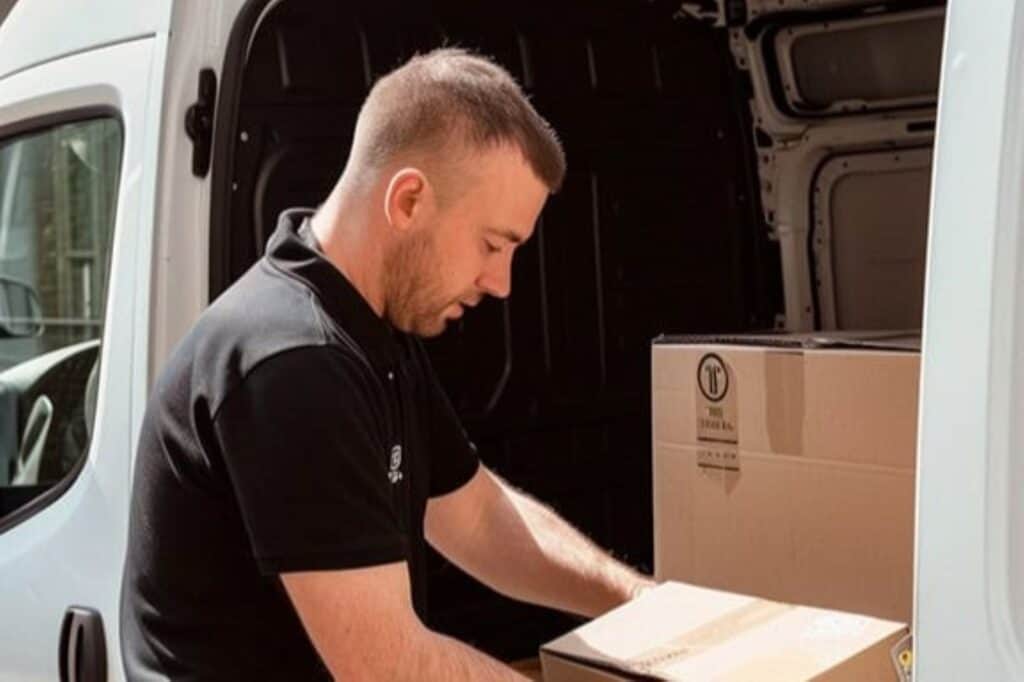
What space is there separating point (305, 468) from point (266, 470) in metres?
0.04

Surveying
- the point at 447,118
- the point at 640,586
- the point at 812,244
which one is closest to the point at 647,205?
the point at 812,244

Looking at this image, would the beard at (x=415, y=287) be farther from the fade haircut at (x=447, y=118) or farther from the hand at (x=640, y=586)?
the hand at (x=640, y=586)

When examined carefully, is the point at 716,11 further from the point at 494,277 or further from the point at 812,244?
the point at 494,277

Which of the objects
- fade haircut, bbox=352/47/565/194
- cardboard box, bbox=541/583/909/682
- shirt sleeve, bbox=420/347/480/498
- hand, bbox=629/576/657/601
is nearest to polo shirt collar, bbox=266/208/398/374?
fade haircut, bbox=352/47/565/194

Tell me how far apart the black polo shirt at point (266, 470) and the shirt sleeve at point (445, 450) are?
0.48 feet

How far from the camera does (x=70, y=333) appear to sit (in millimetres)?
2516

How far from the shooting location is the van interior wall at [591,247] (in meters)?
2.66

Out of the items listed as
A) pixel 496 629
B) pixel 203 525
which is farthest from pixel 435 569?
pixel 203 525

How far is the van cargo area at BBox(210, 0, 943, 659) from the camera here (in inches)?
108

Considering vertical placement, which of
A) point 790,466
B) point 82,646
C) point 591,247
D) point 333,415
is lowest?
point 82,646

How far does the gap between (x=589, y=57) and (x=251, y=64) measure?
0.74 m

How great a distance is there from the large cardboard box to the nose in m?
0.36

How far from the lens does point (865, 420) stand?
185cm

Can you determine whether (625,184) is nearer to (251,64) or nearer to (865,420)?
(251,64)
